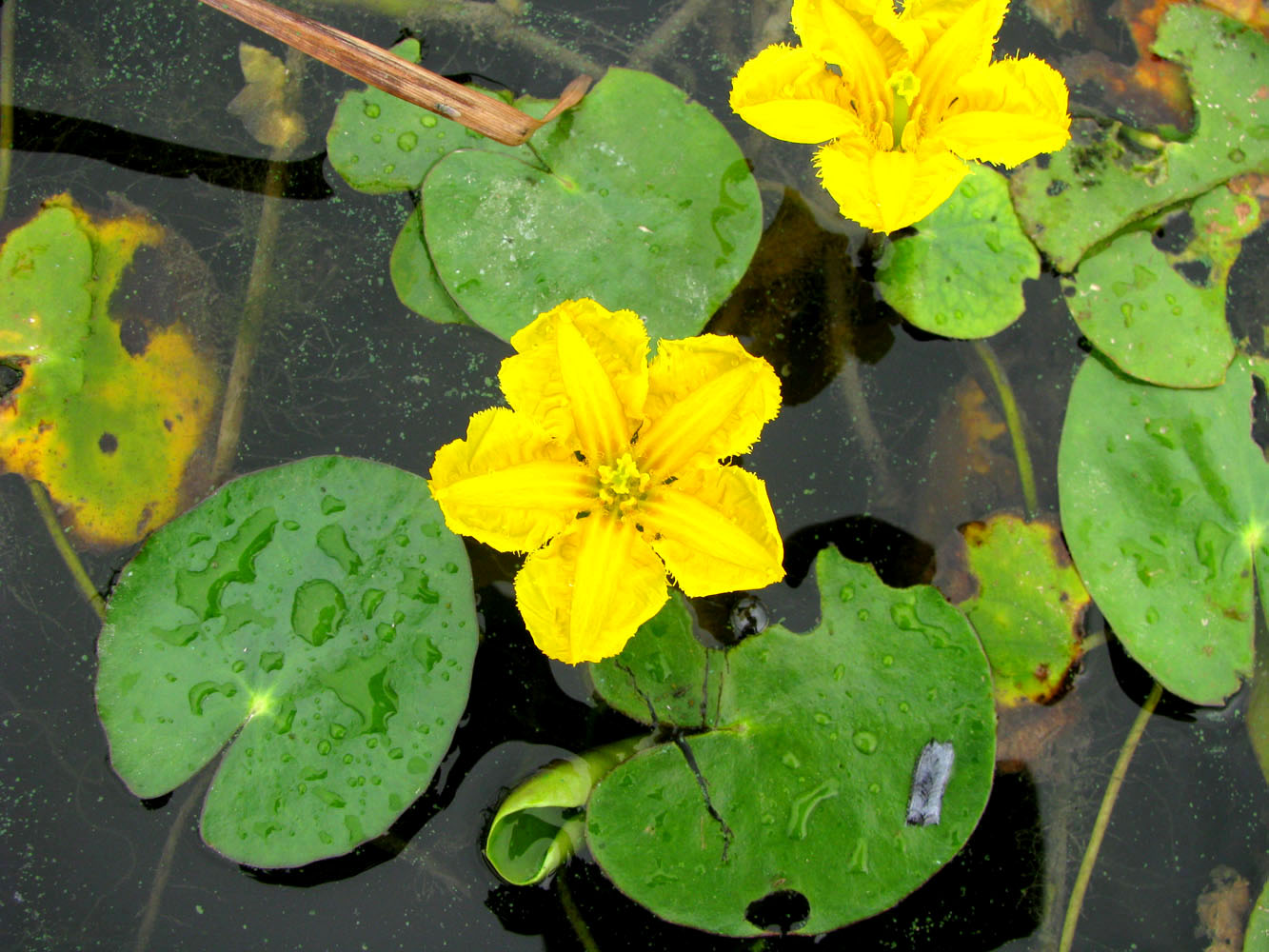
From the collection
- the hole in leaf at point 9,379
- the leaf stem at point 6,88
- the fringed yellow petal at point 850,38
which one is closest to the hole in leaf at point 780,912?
the fringed yellow petal at point 850,38

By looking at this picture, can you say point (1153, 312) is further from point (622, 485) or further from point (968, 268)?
point (622, 485)

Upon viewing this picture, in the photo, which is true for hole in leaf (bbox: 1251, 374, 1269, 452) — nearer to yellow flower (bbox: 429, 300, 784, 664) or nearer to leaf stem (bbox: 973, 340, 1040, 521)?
leaf stem (bbox: 973, 340, 1040, 521)

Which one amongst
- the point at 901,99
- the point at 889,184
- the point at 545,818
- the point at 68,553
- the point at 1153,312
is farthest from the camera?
the point at 1153,312

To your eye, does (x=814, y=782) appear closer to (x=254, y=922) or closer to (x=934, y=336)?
(x=934, y=336)

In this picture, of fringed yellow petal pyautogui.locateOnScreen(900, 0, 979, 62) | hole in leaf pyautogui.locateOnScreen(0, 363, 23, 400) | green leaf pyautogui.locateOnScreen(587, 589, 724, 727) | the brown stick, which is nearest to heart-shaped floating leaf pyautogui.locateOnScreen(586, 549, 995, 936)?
green leaf pyautogui.locateOnScreen(587, 589, 724, 727)

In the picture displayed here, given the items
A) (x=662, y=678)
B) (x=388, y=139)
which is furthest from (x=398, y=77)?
(x=662, y=678)

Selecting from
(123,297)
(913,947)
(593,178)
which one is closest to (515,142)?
(593,178)

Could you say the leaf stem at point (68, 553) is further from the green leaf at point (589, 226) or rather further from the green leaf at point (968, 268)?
the green leaf at point (968, 268)
